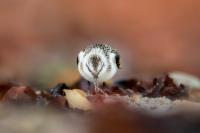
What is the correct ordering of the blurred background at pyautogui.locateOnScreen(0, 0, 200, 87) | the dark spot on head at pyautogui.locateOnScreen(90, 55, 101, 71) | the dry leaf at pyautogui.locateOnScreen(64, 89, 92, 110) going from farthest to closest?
1. the blurred background at pyautogui.locateOnScreen(0, 0, 200, 87)
2. the dark spot on head at pyautogui.locateOnScreen(90, 55, 101, 71)
3. the dry leaf at pyautogui.locateOnScreen(64, 89, 92, 110)

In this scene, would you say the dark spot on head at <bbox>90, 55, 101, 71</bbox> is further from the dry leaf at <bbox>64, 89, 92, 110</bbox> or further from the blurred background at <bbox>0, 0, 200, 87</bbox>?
the blurred background at <bbox>0, 0, 200, 87</bbox>

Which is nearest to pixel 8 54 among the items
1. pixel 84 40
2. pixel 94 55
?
pixel 84 40

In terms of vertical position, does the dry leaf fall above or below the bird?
below

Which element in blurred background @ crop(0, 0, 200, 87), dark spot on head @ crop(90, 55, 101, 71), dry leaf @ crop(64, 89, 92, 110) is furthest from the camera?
blurred background @ crop(0, 0, 200, 87)

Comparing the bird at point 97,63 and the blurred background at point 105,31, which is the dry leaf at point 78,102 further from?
the blurred background at point 105,31

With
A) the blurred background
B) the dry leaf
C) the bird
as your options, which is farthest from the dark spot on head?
the blurred background

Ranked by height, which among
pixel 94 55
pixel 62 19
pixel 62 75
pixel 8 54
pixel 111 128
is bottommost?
pixel 111 128

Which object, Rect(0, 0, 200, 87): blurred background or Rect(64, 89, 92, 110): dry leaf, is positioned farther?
Rect(0, 0, 200, 87): blurred background

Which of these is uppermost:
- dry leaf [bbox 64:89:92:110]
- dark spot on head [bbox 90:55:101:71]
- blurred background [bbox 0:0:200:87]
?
blurred background [bbox 0:0:200:87]

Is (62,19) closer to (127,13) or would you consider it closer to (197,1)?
(127,13)
